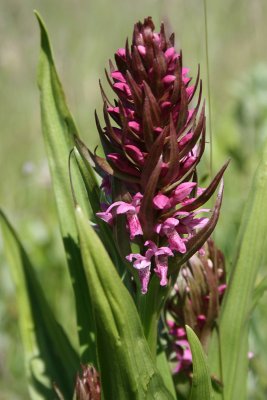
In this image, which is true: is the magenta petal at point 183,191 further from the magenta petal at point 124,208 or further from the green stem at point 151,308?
the green stem at point 151,308

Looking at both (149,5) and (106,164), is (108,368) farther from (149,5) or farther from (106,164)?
(149,5)

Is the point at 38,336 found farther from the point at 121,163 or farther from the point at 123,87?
the point at 123,87

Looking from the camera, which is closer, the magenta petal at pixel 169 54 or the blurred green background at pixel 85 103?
the magenta petal at pixel 169 54

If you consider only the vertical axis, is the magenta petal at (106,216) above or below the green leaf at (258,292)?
above

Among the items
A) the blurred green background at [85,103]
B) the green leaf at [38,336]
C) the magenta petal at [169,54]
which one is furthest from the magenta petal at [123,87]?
the green leaf at [38,336]

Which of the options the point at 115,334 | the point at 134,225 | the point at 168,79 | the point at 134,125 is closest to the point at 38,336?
the point at 115,334

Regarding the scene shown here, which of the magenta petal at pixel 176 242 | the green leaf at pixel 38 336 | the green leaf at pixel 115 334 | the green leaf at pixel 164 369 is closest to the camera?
the green leaf at pixel 115 334

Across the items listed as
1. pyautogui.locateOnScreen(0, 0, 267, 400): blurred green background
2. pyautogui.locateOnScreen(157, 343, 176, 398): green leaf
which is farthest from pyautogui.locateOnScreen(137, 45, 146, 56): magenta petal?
pyautogui.locateOnScreen(157, 343, 176, 398): green leaf
